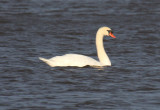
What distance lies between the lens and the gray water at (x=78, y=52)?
10.1 meters

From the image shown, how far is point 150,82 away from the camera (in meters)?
11.7

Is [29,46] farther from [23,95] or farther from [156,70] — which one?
[23,95]

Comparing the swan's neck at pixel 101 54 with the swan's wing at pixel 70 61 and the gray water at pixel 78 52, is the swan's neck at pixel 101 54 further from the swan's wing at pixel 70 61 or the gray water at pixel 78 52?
the swan's wing at pixel 70 61

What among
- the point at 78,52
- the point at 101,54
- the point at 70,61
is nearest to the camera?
the point at 70,61

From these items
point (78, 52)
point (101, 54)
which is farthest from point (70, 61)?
point (78, 52)

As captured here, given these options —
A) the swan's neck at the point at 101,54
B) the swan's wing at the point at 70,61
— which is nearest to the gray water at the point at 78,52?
the swan's wing at the point at 70,61

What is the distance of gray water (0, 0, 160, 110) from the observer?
10.1m

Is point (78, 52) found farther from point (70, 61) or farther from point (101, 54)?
point (70, 61)

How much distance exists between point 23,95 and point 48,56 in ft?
16.0

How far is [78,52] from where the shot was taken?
16.0 m

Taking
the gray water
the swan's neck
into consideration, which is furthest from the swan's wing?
the swan's neck

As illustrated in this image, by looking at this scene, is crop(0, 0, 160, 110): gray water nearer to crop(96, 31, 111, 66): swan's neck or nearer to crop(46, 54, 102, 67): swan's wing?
crop(46, 54, 102, 67): swan's wing

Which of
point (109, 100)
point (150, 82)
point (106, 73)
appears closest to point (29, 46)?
point (106, 73)

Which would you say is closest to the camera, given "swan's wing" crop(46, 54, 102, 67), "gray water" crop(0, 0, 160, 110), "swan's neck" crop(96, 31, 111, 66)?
"gray water" crop(0, 0, 160, 110)
